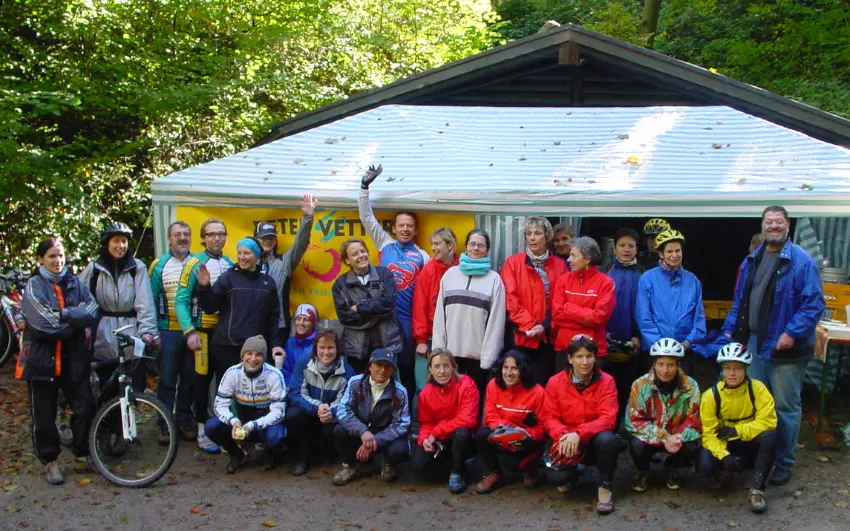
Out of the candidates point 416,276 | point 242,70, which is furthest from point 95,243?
point 416,276

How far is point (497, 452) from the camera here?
5234 millimetres

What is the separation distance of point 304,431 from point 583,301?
6.72 feet

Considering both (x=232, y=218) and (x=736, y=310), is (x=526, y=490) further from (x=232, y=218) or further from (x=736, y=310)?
(x=232, y=218)

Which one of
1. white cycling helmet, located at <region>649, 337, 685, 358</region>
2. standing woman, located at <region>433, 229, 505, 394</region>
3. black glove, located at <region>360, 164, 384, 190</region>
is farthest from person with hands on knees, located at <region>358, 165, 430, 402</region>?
white cycling helmet, located at <region>649, 337, 685, 358</region>

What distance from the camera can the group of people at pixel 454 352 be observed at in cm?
505

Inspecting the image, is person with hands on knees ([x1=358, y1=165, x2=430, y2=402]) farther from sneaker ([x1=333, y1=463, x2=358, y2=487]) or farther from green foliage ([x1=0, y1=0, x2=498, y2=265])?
green foliage ([x1=0, y1=0, x2=498, y2=265])

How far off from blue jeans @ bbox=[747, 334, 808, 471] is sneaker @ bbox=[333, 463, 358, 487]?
8.32 feet

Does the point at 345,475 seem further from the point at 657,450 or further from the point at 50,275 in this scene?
the point at 50,275

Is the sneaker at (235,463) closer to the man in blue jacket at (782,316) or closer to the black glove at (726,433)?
the black glove at (726,433)

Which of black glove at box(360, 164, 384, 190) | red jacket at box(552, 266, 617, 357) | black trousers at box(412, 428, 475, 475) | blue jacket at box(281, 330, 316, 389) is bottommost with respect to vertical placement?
black trousers at box(412, 428, 475, 475)

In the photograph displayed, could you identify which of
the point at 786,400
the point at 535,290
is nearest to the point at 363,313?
the point at 535,290

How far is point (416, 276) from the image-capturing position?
5.97m

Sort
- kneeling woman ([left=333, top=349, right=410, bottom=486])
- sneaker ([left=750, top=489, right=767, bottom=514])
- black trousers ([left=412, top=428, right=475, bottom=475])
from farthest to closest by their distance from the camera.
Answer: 1. kneeling woman ([left=333, top=349, right=410, bottom=486])
2. black trousers ([left=412, top=428, right=475, bottom=475])
3. sneaker ([left=750, top=489, right=767, bottom=514])

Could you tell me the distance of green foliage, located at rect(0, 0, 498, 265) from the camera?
1016cm
